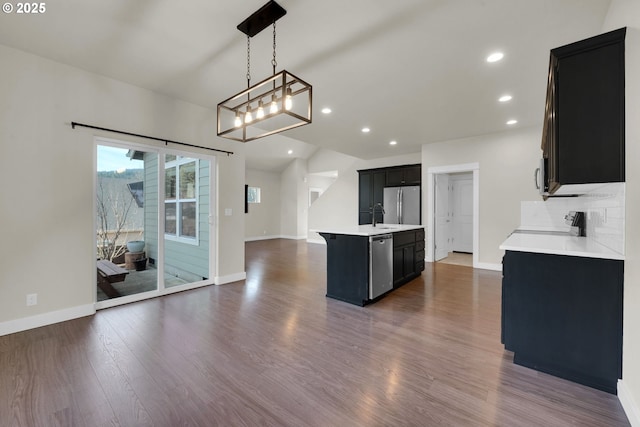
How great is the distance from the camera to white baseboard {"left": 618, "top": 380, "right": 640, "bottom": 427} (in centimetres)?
143

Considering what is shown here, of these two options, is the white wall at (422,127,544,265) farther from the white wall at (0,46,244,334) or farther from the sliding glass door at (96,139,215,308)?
the white wall at (0,46,244,334)

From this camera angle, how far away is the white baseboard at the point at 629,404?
1432 millimetres

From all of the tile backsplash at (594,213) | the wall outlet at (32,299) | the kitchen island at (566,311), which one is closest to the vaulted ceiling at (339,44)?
the tile backsplash at (594,213)

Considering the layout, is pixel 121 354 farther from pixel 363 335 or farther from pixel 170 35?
pixel 170 35

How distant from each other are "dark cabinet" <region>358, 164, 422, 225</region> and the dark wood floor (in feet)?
13.2

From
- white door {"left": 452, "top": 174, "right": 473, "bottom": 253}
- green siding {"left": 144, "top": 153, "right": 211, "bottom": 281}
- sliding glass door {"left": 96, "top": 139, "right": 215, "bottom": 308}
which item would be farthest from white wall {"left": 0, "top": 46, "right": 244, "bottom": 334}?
white door {"left": 452, "top": 174, "right": 473, "bottom": 253}

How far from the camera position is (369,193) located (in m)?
7.71

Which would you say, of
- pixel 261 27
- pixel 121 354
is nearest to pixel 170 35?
pixel 261 27

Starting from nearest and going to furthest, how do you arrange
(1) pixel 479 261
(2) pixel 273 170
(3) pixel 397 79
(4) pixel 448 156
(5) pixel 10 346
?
1. (5) pixel 10 346
2. (3) pixel 397 79
3. (1) pixel 479 261
4. (4) pixel 448 156
5. (2) pixel 273 170

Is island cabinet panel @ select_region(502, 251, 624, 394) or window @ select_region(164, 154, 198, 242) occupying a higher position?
window @ select_region(164, 154, 198, 242)

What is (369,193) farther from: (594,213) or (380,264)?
(594,213)

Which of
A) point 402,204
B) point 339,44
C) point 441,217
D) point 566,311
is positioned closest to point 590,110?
point 566,311

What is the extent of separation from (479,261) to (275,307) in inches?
168

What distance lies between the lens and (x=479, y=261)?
544 centimetres
